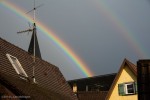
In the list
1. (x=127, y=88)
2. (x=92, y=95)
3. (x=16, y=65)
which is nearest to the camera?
(x=16, y=65)

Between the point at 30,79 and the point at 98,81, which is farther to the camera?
the point at 98,81

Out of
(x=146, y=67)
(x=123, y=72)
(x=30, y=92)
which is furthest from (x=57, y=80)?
(x=146, y=67)

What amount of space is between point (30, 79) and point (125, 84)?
1261cm

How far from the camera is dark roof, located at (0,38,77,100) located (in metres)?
22.1

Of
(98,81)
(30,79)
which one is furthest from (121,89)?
(98,81)

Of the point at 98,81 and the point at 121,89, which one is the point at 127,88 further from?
the point at 98,81

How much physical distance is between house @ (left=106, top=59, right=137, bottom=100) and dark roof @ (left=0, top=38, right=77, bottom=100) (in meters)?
5.24

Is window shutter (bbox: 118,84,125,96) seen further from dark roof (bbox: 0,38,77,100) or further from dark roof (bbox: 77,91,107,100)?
dark roof (bbox: 77,91,107,100)

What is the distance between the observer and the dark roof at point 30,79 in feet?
72.7

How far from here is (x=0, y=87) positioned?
20922 millimetres

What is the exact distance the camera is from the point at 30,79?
26.9 metres

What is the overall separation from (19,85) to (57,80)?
1134 cm

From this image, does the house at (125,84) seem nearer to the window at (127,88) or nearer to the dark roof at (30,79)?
the window at (127,88)

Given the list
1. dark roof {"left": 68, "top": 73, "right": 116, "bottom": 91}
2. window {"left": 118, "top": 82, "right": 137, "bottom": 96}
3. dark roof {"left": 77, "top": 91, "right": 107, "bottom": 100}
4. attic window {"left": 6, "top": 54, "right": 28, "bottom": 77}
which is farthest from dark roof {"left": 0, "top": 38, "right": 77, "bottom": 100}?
dark roof {"left": 68, "top": 73, "right": 116, "bottom": 91}
